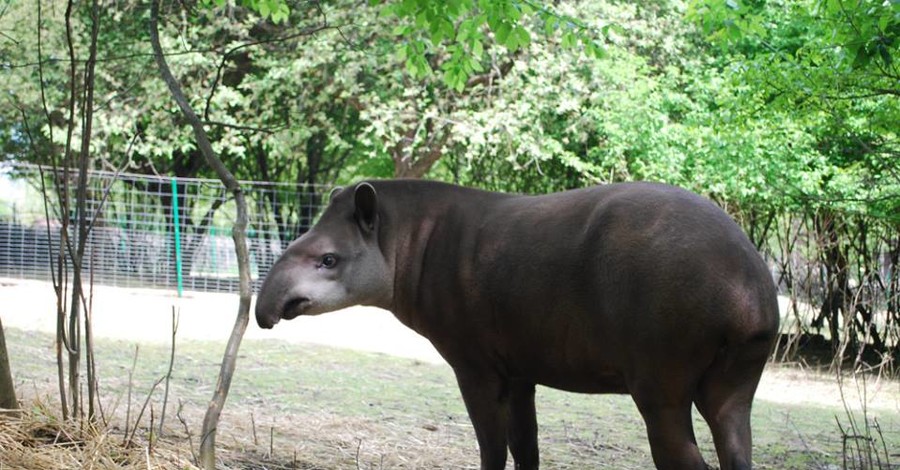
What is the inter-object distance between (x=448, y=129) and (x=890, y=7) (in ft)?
55.7

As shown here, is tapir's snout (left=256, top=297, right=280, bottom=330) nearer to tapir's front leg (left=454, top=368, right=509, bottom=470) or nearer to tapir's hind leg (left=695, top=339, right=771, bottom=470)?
tapir's front leg (left=454, top=368, right=509, bottom=470)

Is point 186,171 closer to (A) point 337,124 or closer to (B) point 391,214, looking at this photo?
(A) point 337,124

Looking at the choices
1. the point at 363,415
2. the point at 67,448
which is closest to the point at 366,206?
the point at 67,448

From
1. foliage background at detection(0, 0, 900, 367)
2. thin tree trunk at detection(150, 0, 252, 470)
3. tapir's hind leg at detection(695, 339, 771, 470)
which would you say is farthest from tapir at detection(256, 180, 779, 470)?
foliage background at detection(0, 0, 900, 367)

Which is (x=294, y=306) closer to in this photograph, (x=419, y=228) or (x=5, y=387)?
(x=419, y=228)

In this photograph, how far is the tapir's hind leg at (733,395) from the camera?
425 cm

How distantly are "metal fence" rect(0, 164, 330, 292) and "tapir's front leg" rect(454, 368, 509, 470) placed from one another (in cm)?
1759

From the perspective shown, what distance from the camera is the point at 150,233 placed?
23.3m

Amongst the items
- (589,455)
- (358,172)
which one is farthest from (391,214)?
(358,172)

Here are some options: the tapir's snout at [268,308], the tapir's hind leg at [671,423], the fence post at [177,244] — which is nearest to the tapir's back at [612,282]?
the tapir's hind leg at [671,423]

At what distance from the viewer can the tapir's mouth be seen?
17.7 feet

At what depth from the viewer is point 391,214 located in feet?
19.0

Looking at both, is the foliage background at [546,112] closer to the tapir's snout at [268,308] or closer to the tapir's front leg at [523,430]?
the tapir's front leg at [523,430]

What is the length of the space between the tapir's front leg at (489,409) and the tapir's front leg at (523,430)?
289mm
